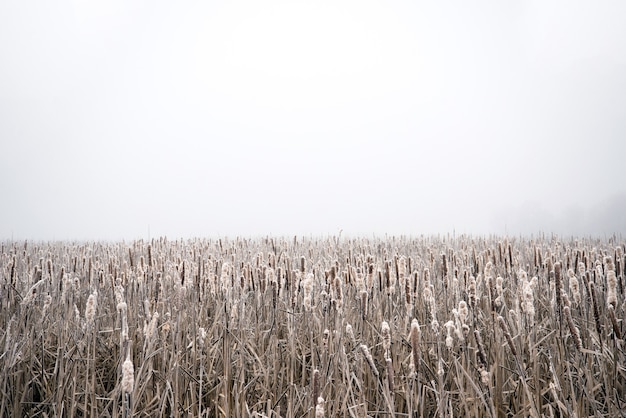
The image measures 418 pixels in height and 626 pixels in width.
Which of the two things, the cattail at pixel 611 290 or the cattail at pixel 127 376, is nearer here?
the cattail at pixel 127 376

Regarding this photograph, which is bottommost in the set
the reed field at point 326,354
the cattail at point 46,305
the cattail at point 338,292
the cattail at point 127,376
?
the reed field at point 326,354

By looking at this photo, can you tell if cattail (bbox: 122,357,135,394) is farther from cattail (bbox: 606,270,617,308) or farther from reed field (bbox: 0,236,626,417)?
cattail (bbox: 606,270,617,308)

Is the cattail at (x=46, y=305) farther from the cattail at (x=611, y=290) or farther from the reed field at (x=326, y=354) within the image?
the cattail at (x=611, y=290)

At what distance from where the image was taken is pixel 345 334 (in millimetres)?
2881

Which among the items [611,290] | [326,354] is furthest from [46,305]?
[611,290]

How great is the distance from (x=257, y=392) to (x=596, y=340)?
207 cm

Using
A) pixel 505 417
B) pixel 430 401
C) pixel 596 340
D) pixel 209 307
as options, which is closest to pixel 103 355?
pixel 209 307

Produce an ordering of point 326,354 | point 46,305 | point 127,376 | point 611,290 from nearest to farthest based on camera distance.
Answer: point 127,376 < point 611,290 < point 326,354 < point 46,305

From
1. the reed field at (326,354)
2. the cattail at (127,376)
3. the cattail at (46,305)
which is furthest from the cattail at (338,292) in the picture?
the cattail at (46,305)

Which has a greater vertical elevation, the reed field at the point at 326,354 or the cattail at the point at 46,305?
the cattail at the point at 46,305

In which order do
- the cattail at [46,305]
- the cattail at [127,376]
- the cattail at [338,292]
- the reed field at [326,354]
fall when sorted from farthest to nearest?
the cattail at [46,305] → the cattail at [338,292] → the reed field at [326,354] → the cattail at [127,376]

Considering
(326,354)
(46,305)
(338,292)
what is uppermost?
(338,292)

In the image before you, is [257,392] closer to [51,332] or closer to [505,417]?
[505,417]

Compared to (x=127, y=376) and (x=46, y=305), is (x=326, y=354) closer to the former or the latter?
(x=127, y=376)
